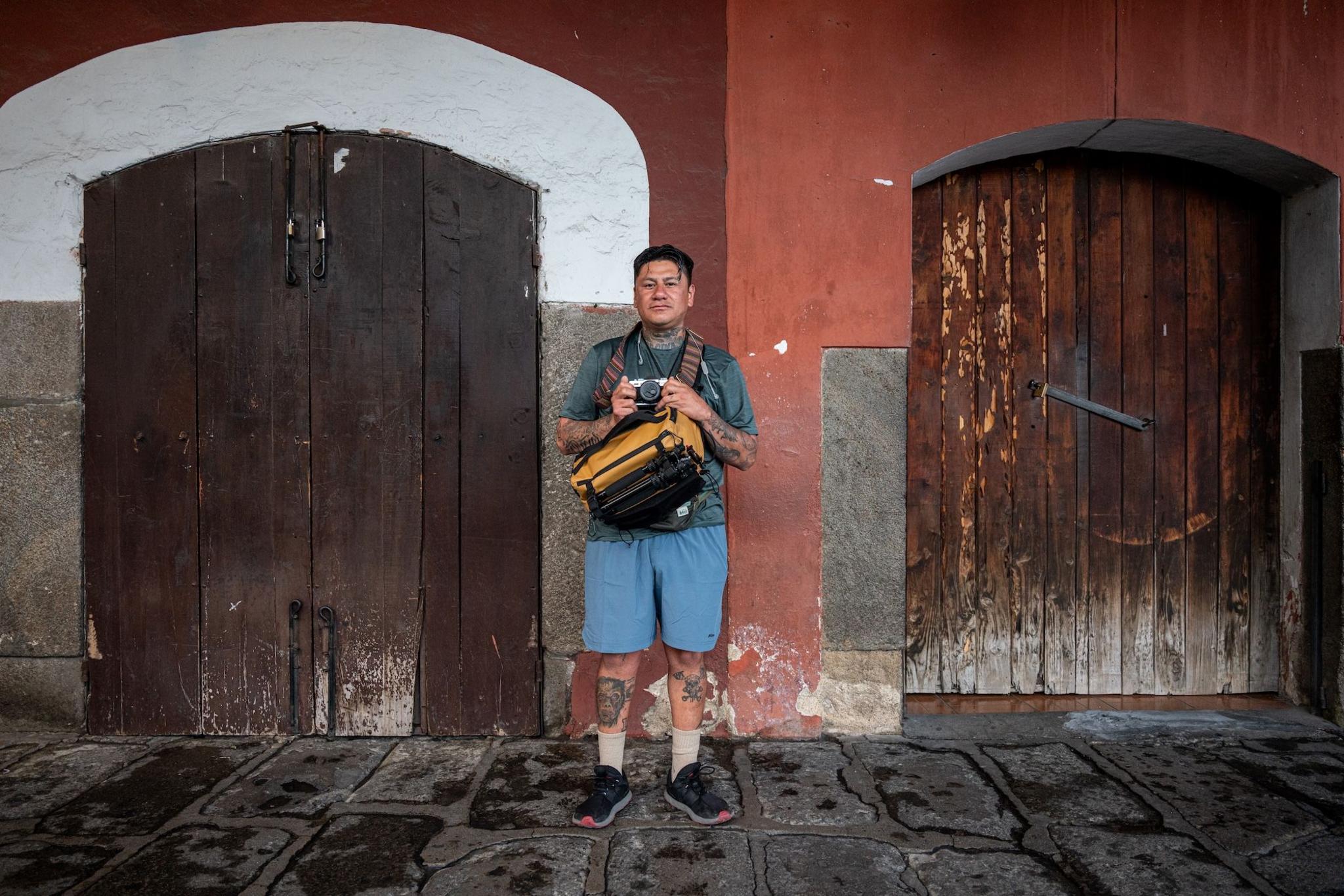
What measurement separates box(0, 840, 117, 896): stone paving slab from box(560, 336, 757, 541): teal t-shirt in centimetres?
164

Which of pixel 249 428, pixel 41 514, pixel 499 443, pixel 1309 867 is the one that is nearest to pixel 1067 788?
pixel 1309 867

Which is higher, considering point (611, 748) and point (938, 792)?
point (611, 748)

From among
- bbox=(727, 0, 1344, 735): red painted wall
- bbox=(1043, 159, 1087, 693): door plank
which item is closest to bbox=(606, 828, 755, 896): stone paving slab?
bbox=(727, 0, 1344, 735): red painted wall

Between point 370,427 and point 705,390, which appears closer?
point 705,390

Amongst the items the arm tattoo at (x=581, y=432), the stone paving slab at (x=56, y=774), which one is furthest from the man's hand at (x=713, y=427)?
the stone paving slab at (x=56, y=774)

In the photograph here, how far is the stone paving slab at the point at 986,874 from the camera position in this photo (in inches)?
82.5

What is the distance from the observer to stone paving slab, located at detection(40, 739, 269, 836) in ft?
7.95

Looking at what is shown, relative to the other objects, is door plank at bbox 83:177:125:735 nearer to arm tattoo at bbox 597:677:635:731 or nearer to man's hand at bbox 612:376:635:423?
arm tattoo at bbox 597:677:635:731

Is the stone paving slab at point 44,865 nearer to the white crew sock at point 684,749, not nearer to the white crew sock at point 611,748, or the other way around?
the white crew sock at point 611,748

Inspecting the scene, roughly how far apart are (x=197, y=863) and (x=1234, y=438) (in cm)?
416

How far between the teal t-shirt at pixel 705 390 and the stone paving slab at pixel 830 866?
97 cm

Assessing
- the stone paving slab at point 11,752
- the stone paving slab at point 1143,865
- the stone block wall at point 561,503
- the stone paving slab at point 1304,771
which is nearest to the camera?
the stone paving slab at point 1143,865

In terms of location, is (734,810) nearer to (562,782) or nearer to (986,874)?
(562,782)

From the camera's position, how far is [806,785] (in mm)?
2688
